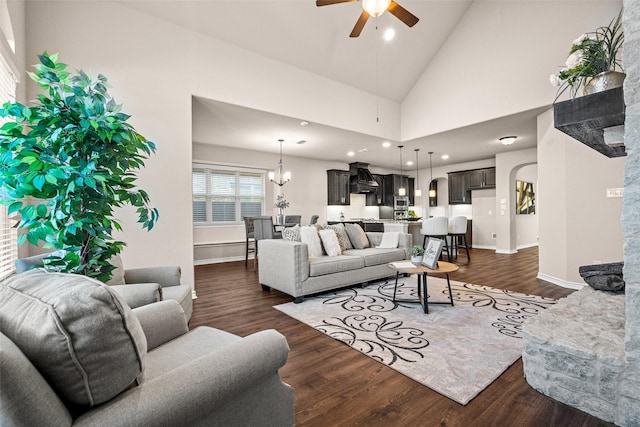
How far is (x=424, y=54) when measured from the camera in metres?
5.56

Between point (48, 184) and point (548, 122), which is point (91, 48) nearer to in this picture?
point (48, 184)

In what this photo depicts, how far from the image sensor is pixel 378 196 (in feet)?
32.0

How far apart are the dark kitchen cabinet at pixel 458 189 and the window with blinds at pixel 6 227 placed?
9492 mm

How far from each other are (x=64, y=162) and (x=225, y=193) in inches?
243

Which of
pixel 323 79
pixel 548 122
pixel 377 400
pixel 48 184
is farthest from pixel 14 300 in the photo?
pixel 548 122

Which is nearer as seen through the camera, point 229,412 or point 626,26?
point 229,412

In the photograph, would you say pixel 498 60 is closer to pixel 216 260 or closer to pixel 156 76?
pixel 156 76

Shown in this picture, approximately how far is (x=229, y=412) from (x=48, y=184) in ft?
3.62

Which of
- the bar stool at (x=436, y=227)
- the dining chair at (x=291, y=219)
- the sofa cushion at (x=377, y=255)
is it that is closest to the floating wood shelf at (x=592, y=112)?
the sofa cushion at (x=377, y=255)

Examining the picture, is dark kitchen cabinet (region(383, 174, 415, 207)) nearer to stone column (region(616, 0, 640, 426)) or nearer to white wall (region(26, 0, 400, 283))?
white wall (region(26, 0, 400, 283))

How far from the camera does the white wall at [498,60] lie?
4.10 meters

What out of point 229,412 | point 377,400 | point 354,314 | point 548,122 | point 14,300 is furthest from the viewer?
point 548,122

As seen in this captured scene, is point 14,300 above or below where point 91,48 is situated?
below

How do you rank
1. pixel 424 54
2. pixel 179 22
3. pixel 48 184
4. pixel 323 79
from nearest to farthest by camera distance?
1. pixel 48 184
2. pixel 179 22
3. pixel 323 79
4. pixel 424 54
